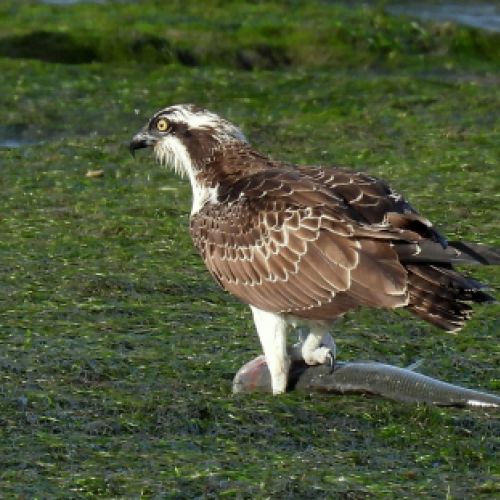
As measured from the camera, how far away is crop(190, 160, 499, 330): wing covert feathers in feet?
29.0

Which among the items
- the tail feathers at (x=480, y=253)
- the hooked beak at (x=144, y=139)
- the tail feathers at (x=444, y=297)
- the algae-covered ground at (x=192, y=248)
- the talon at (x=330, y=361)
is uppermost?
the hooked beak at (x=144, y=139)

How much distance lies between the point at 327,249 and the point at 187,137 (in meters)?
1.87

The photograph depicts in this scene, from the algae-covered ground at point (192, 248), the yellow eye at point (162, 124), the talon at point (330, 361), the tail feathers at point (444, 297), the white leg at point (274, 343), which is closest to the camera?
the algae-covered ground at point (192, 248)

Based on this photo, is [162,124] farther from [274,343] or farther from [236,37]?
[236,37]

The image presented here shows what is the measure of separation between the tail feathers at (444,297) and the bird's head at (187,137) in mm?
2114

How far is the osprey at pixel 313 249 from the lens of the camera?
8852 mm

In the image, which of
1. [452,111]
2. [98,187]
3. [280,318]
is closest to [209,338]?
[280,318]

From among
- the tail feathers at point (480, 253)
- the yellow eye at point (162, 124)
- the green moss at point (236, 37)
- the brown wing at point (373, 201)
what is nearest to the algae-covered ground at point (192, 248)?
the green moss at point (236, 37)

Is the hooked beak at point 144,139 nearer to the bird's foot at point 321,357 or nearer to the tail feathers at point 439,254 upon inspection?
the bird's foot at point 321,357

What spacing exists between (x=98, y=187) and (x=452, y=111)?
4.76 m

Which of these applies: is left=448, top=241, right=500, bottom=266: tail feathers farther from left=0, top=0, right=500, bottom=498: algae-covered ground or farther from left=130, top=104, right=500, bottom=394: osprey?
left=0, top=0, right=500, bottom=498: algae-covered ground

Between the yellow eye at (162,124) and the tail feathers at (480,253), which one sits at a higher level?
the yellow eye at (162,124)

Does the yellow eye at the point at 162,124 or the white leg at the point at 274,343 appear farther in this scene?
the yellow eye at the point at 162,124

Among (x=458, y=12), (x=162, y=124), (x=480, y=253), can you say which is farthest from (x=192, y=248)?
(x=458, y=12)
